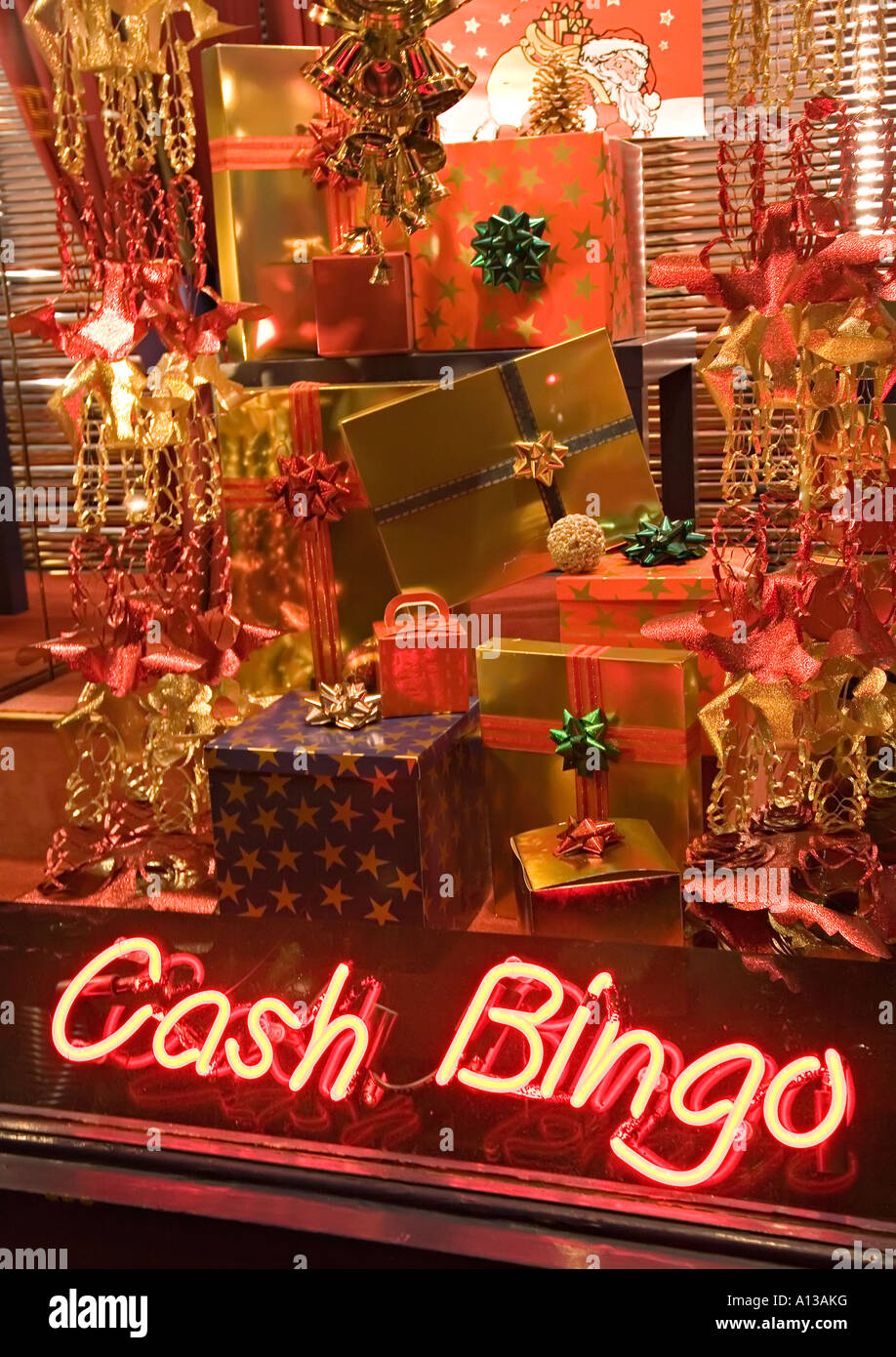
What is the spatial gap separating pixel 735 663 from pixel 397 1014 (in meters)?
0.48

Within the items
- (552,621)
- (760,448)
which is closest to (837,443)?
(760,448)

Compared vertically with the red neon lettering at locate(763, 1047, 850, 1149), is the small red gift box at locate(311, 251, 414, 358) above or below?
above

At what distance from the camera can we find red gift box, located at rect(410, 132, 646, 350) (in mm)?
1651

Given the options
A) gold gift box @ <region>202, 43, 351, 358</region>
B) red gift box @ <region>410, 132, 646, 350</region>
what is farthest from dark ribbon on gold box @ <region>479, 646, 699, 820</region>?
gold gift box @ <region>202, 43, 351, 358</region>

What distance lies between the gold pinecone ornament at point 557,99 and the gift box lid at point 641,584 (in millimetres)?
583

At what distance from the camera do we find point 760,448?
4.43 feet

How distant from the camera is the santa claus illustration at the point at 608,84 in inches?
86.5

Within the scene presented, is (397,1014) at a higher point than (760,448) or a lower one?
lower

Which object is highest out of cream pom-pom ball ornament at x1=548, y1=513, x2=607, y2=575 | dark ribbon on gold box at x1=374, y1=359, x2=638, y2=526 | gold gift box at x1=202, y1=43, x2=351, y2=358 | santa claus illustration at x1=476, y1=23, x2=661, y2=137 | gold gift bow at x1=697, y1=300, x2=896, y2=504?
santa claus illustration at x1=476, y1=23, x2=661, y2=137

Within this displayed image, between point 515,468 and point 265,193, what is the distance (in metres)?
0.47

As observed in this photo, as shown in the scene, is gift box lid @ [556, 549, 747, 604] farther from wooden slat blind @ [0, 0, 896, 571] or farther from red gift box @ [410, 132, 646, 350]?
wooden slat blind @ [0, 0, 896, 571]

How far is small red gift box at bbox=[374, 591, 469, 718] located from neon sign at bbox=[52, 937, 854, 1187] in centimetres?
33

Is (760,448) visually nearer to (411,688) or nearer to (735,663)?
(735,663)

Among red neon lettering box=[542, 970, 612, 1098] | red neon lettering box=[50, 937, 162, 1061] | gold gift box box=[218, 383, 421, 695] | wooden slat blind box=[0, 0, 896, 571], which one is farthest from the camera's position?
wooden slat blind box=[0, 0, 896, 571]
